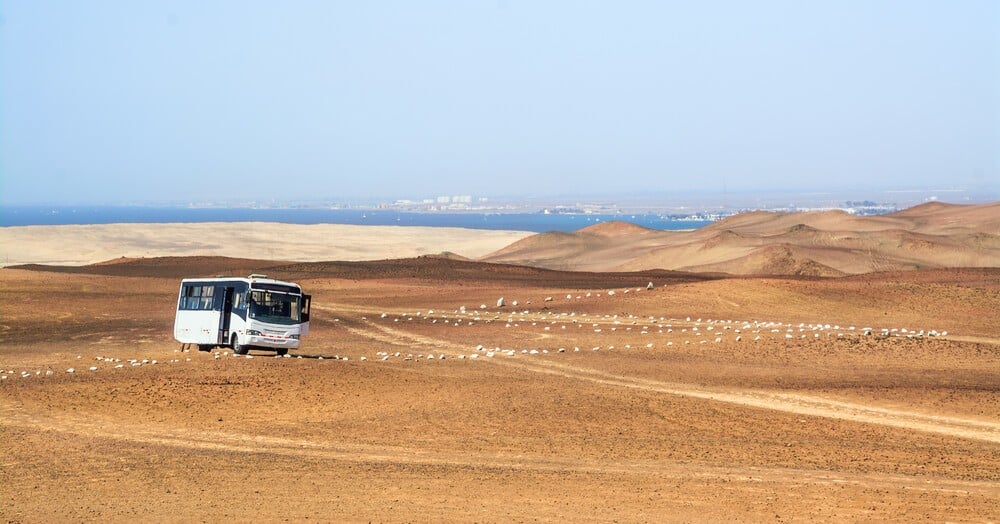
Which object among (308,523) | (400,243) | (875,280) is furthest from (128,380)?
(400,243)

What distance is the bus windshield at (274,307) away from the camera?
107 feet

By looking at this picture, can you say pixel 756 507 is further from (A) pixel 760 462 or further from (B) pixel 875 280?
(B) pixel 875 280

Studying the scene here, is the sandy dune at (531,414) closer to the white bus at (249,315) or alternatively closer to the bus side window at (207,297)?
the white bus at (249,315)

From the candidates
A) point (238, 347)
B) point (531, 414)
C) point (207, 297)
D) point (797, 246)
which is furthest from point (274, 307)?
point (797, 246)

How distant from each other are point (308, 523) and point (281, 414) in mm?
8756

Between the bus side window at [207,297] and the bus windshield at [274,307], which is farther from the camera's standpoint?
the bus side window at [207,297]

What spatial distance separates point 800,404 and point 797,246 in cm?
5834

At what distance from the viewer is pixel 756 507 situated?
16109mm

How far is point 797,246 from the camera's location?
82.4 meters

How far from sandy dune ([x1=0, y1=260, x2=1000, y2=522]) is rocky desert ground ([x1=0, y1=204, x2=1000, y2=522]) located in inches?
2.9

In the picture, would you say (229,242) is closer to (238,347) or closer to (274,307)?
(238,347)

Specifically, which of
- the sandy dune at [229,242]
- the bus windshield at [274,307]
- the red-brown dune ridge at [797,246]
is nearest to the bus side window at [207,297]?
the bus windshield at [274,307]

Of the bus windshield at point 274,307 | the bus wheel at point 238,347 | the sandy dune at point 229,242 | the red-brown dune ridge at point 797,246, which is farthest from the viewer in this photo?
the sandy dune at point 229,242

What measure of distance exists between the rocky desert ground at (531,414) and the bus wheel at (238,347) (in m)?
0.33
